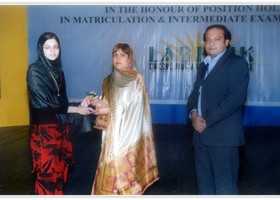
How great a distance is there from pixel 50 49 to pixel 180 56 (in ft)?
14.1

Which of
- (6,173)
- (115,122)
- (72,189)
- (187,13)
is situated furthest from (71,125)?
(187,13)

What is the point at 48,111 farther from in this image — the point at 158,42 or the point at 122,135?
the point at 158,42

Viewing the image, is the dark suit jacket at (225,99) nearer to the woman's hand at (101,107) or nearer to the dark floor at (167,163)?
the woman's hand at (101,107)

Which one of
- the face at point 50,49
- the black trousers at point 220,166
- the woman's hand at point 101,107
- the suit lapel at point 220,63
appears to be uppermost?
the face at point 50,49

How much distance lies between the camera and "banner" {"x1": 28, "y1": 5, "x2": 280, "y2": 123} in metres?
6.36

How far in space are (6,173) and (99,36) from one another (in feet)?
11.0

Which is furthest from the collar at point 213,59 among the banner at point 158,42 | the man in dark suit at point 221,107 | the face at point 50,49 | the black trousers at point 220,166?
the banner at point 158,42

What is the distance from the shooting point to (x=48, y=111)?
2.50 metres

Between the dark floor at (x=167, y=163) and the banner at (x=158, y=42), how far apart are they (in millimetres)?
895

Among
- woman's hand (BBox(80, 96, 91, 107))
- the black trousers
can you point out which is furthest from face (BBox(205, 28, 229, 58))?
woman's hand (BBox(80, 96, 91, 107))

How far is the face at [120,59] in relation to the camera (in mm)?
2641

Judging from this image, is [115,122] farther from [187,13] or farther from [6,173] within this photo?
[187,13]

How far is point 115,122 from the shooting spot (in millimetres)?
2641

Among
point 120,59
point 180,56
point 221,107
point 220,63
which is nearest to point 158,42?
point 180,56
